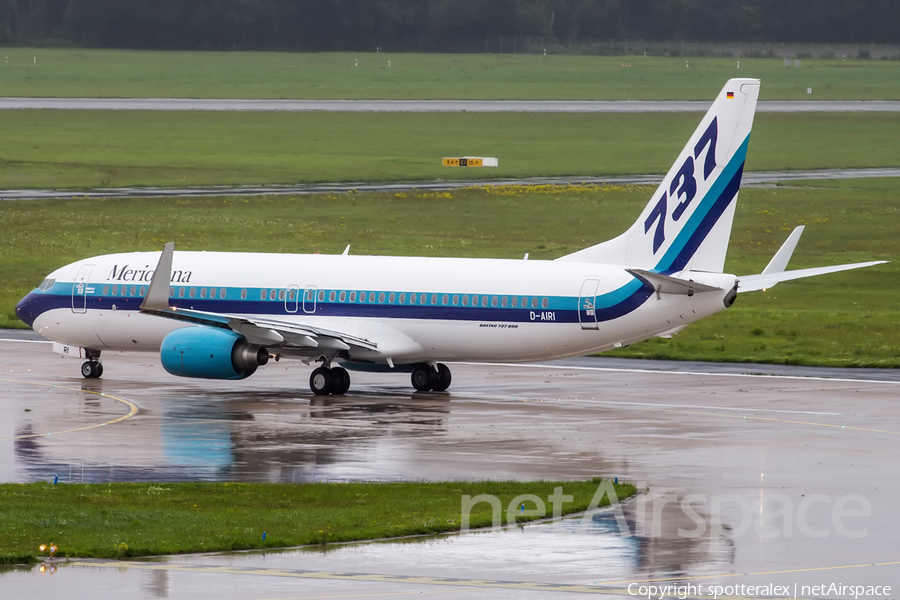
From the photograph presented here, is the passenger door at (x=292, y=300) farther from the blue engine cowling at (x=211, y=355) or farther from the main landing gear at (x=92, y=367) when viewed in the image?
the main landing gear at (x=92, y=367)

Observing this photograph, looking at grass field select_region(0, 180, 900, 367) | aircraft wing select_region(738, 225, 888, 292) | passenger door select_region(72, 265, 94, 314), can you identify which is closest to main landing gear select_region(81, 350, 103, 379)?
passenger door select_region(72, 265, 94, 314)

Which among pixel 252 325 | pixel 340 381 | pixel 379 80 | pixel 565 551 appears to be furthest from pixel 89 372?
pixel 379 80

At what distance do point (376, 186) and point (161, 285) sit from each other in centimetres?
6294

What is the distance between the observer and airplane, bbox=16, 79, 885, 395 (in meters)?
42.6

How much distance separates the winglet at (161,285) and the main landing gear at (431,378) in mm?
8435

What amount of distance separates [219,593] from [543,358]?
78.3 ft

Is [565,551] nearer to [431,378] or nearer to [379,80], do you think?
[431,378]

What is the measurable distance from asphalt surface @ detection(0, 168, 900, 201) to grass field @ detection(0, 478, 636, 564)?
70778 mm

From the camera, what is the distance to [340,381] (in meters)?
45.3

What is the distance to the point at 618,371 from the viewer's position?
51.4 m

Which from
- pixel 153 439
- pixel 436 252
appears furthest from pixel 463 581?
pixel 436 252

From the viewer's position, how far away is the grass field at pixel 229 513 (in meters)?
24.7

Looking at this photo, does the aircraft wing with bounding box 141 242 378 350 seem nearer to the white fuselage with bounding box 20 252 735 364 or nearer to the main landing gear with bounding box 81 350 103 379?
the white fuselage with bounding box 20 252 735 364

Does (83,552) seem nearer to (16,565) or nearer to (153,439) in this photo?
(16,565)
